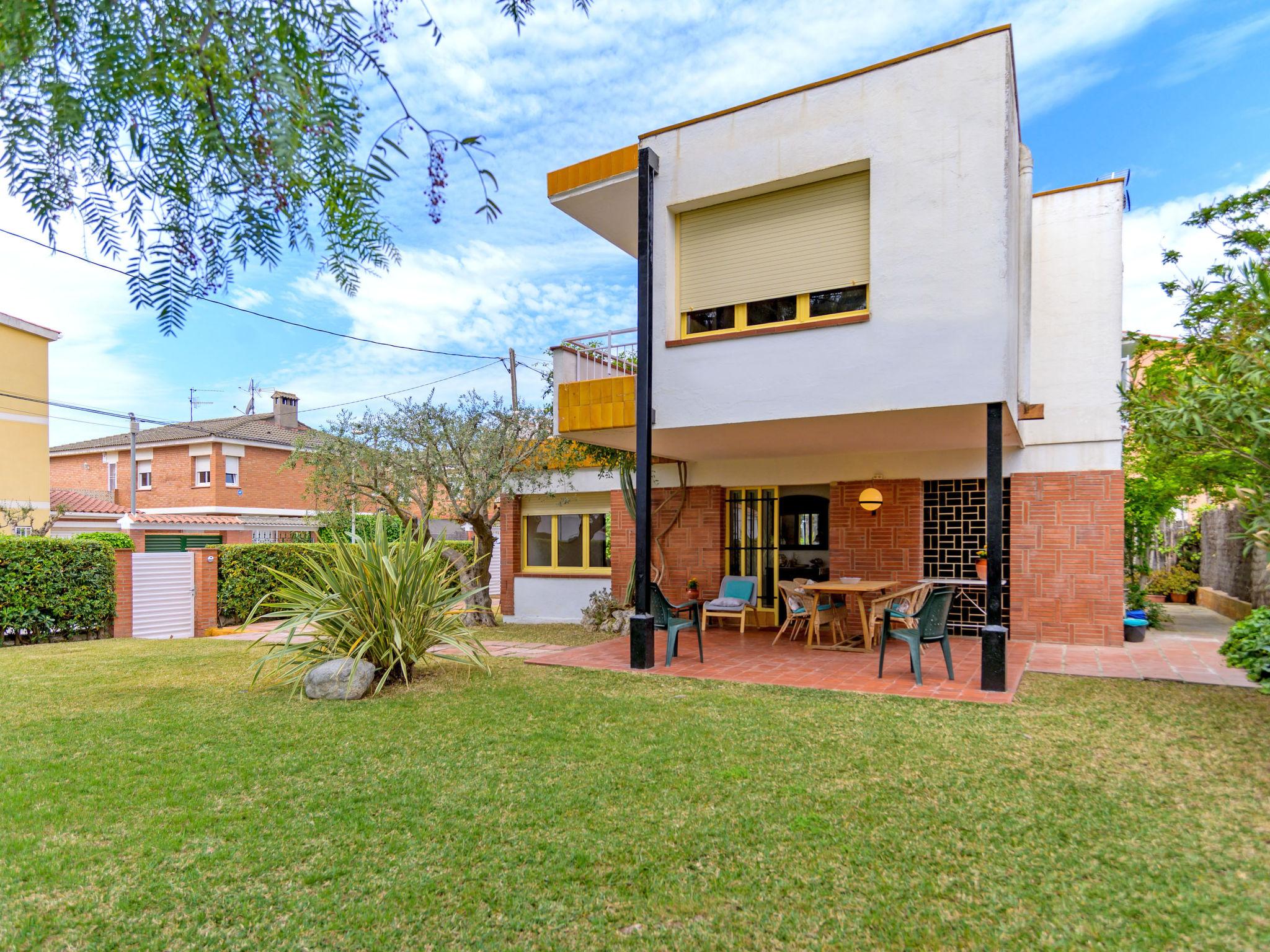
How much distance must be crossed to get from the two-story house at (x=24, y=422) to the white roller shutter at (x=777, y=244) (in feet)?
60.6

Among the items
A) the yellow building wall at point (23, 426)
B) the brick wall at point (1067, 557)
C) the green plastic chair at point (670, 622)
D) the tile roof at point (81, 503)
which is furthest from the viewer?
the tile roof at point (81, 503)

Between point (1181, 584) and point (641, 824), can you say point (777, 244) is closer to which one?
point (641, 824)

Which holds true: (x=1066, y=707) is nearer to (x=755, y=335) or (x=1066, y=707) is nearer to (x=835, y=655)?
(x=835, y=655)

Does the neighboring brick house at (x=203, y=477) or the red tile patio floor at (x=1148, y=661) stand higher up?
the neighboring brick house at (x=203, y=477)

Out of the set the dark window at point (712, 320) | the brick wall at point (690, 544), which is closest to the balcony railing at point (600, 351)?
the dark window at point (712, 320)

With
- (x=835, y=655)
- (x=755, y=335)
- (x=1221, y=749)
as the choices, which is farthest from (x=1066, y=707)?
(x=755, y=335)

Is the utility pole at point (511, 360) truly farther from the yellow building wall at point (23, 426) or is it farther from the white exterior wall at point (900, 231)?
the white exterior wall at point (900, 231)

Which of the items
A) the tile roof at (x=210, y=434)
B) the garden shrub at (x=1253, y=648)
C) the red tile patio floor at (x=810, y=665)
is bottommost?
the red tile patio floor at (x=810, y=665)

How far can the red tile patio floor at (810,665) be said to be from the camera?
21.7 feet

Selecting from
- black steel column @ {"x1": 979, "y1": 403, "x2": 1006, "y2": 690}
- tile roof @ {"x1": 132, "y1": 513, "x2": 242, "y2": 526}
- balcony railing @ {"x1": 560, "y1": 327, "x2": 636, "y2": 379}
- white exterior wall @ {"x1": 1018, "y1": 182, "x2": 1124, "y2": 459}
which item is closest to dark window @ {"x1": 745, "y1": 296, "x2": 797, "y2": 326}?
balcony railing @ {"x1": 560, "y1": 327, "x2": 636, "y2": 379}

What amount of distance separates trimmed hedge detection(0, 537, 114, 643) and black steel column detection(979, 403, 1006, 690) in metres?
12.5

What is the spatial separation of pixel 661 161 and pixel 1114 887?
7.57m

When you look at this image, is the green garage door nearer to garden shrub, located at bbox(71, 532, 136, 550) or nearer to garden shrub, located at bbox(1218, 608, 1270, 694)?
garden shrub, located at bbox(71, 532, 136, 550)

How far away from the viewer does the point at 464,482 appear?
12.1m
